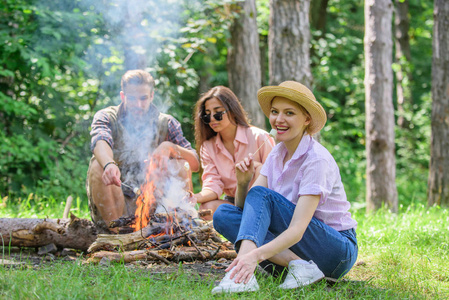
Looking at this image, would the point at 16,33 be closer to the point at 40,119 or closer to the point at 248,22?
the point at 40,119

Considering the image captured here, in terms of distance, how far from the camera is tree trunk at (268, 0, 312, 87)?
251 inches

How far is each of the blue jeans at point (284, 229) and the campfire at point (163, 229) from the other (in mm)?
880

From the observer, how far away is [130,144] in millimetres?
4824

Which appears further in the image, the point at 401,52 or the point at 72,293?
the point at 401,52

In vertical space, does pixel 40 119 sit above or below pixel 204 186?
above

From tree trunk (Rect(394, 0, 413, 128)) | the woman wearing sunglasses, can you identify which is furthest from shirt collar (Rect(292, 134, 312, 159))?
tree trunk (Rect(394, 0, 413, 128))

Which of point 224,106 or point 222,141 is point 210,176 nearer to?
point 222,141

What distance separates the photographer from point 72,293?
2.49 metres

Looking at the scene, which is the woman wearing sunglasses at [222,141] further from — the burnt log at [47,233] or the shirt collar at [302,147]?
the shirt collar at [302,147]

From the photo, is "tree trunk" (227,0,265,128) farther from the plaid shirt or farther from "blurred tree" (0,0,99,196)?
the plaid shirt

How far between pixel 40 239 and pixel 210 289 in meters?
2.02

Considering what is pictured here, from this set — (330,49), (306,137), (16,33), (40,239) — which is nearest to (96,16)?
(16,33)

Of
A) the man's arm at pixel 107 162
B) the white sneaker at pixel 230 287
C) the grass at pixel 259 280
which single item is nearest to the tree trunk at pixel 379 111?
the grass at pixel 259 280

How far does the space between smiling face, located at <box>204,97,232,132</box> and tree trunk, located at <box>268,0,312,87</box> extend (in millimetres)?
1842
